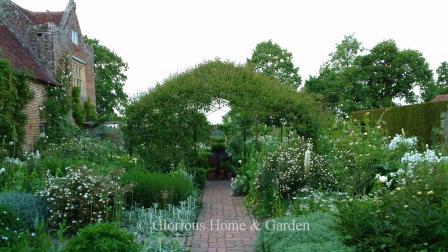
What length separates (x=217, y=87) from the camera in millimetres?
13062

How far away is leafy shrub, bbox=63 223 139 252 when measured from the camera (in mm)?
4086

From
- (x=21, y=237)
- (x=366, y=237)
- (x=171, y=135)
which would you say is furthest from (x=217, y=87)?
(x=366, y=237)

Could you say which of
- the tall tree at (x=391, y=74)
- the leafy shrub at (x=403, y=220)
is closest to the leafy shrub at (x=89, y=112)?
the leafy shrub at (x=403, y=220)

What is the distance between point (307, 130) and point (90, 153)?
245 inches

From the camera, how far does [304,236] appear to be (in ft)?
16.3

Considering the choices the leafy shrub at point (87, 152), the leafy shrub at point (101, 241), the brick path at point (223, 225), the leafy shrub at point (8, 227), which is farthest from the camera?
the leafy shrub at point (87, 152)

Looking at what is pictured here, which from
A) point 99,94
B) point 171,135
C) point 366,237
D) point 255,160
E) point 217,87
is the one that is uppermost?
point 99,94

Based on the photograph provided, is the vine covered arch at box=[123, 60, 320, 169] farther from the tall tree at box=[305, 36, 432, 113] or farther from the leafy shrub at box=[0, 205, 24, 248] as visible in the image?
the tall tree at box=[305, 36, 432, 113]

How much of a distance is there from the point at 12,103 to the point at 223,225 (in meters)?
9.83

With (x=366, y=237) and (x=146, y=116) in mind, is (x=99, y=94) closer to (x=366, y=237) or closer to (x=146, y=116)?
(x=146, y=116)

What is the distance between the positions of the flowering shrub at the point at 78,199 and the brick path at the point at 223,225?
4.87 ft

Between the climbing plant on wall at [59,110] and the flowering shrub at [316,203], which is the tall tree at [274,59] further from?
the flowering shrub at [316,203]

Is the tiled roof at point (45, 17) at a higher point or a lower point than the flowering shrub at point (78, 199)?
higher

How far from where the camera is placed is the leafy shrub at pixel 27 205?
703cm
